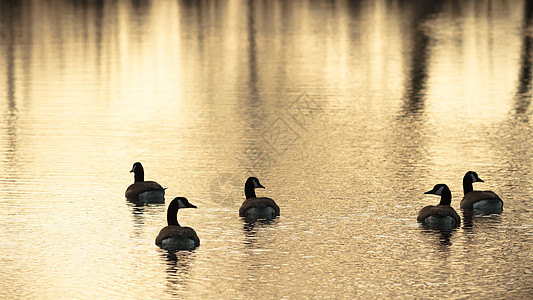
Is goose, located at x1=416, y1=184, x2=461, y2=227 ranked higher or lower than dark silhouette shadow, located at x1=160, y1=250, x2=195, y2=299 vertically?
higher

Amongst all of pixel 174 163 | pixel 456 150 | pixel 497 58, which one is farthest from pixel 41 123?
pixel 497 58

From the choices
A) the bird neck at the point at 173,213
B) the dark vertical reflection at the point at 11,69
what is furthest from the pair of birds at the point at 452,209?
the dark vertical reflection at the point at 11,69

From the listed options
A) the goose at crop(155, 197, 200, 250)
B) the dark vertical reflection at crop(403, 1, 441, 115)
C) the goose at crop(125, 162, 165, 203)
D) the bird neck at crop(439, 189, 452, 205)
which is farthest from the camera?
the dark vertical reflection at crop(403, 1, 441, 115)

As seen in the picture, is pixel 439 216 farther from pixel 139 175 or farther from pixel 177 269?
pixel 139 175

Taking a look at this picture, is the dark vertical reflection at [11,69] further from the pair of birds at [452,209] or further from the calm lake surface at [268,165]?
the pair of birds at [452,209]

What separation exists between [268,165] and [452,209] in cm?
870

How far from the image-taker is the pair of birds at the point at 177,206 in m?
22.0

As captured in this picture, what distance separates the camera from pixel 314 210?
25906 millimetres

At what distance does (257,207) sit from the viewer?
81.1ft

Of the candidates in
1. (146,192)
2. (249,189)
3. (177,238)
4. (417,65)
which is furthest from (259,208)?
(417,65)

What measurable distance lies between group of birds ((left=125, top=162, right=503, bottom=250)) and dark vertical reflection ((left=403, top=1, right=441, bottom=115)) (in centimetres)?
1755

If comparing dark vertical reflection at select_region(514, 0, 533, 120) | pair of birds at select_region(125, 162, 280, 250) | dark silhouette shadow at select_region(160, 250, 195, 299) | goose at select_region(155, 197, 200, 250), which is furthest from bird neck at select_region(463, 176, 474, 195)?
dark vertical reflection at select_region(514, 0, 533, 120)

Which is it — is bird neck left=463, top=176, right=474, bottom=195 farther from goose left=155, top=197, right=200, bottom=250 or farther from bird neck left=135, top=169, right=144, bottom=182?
bird neck left=135, top=169, right=144, bottom=182

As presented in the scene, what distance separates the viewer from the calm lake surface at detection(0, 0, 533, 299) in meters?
20.4
